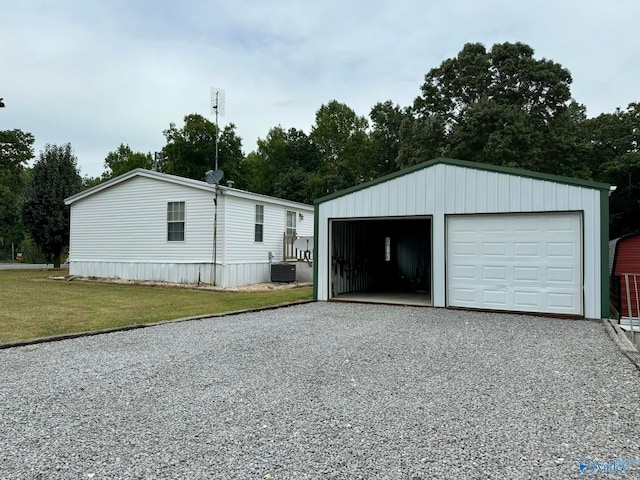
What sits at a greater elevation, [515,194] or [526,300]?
[515,194]

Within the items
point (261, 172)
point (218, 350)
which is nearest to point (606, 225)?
point (218, 350)

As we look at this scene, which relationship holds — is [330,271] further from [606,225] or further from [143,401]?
[143,401]

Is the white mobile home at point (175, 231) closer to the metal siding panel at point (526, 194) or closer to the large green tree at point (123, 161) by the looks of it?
the metal siding panel at point (526, 194)

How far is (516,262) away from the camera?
9.09 metres

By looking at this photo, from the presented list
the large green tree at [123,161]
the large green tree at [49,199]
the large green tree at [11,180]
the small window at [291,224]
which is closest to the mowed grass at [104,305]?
the small window at [291,224]

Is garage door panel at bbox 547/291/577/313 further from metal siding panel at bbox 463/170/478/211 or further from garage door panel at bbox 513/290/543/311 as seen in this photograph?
metal siding panel at bbox 463/170/478/211

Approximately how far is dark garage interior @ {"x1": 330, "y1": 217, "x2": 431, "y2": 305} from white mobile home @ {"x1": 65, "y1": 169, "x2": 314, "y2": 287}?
155 inches

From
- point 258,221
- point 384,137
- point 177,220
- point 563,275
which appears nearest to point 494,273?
point 563,275

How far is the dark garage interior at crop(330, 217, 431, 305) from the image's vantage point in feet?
40.0

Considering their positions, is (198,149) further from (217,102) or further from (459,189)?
(459,189)

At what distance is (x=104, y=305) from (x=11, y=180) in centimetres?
4699

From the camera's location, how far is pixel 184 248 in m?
14.9

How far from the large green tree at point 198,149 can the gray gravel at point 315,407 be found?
33.3 m

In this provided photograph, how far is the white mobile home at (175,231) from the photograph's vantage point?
14469 mm
